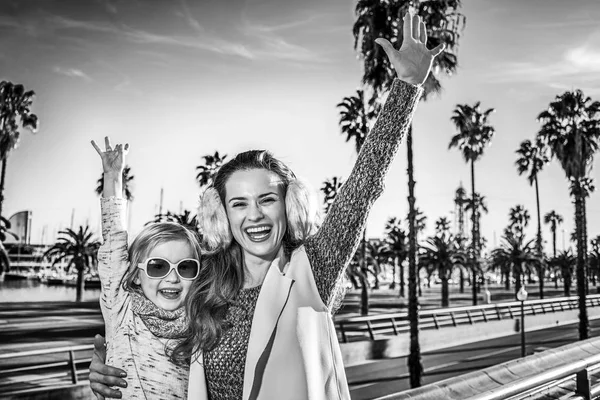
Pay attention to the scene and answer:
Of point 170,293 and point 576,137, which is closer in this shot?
point 170,293

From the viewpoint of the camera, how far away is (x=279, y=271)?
71.2 inches

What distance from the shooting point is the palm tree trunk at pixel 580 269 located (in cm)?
2356

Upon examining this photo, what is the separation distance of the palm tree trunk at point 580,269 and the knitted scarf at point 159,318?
25114mm

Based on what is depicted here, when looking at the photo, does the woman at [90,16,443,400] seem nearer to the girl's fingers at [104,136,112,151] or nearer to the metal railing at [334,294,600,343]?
the girl's fingers at [104,136,112,151]

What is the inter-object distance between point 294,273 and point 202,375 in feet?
1.51

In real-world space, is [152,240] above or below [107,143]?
below

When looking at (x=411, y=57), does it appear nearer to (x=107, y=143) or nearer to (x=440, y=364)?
(x=107, y=143)

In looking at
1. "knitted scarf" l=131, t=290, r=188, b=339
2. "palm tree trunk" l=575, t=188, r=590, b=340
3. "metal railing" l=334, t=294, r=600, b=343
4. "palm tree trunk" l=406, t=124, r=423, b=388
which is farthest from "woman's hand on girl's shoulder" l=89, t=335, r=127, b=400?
"palm tree trunk" l=575, t=188, r=590, b=340

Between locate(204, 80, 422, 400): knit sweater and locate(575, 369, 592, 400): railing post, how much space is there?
272 centimetres

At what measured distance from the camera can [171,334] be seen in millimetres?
2104

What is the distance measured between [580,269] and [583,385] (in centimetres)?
2371

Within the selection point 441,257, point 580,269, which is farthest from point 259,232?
point 441,257

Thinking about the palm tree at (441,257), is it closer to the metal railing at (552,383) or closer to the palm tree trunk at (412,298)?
the palm tree trunk at (412,298)

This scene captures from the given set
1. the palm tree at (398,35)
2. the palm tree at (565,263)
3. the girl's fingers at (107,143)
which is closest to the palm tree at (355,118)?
the palm tree at (398,35)
